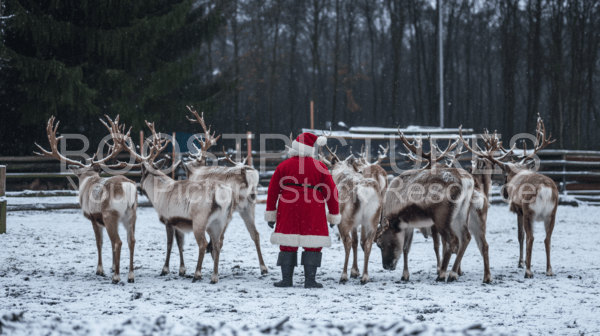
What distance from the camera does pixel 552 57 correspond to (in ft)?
98.8

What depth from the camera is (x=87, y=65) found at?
59.6 ft

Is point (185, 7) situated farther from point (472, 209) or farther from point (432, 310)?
point (432, 310)

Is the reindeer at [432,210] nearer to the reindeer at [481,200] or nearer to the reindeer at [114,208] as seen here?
the reindeer at [481,200]

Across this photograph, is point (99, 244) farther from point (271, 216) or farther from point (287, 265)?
point (287, 265)

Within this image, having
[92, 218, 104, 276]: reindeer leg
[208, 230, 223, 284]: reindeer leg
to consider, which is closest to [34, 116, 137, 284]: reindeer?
[92, 218, 104, 276]: reindeer leg

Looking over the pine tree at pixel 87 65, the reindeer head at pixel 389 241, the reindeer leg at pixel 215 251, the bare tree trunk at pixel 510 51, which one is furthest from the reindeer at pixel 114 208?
the bare tree trunk at pixel 510 51

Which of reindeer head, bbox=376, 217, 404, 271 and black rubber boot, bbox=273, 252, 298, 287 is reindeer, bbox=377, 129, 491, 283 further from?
black rubber boot, bbox=273, 252, 298, 287

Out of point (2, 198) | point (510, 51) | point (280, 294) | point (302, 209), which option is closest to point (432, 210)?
point (302, 209)

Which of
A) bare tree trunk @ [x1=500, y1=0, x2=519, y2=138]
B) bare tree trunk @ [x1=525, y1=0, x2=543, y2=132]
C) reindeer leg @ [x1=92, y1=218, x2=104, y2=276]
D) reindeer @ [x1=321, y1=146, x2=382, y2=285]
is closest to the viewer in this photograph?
reindeer @ [x1=321, y1=146, x2=382, y2=285]

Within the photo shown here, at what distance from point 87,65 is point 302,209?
1426cm

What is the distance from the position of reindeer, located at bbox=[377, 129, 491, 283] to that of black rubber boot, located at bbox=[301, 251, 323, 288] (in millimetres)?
1197

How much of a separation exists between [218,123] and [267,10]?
8.13 meters

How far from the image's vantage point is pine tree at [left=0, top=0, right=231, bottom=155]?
17328 millimetres

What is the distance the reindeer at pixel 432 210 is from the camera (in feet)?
22.2
